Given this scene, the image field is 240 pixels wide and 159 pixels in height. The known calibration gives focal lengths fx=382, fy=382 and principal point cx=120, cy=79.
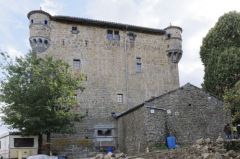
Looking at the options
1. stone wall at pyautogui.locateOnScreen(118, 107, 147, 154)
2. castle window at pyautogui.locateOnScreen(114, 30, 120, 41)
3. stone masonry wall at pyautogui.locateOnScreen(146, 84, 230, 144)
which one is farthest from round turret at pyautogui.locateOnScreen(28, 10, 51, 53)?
stone masonry wall at pyautogui.locateOnScreen(146, 84, 230, 144)

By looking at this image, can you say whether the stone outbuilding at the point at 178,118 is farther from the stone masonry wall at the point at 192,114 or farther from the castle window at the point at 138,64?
the castle window at the point at 138,64

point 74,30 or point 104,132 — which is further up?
point 74,30

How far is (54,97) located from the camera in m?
30.2

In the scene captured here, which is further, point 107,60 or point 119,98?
point 107,60

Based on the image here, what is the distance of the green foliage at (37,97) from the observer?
29.1m

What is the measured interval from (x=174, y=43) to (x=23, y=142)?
19.2 m

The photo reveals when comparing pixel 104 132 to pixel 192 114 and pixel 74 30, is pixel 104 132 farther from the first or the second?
pixel 74 30

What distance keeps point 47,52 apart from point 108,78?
21.9 feet

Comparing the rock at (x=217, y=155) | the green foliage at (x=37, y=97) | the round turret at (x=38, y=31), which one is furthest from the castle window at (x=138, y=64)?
the rock at (x=217, y=155)

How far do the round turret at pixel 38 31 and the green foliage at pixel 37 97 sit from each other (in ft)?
16.1

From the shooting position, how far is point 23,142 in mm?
31703

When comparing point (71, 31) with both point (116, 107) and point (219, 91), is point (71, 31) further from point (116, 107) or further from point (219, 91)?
point (219, 91)

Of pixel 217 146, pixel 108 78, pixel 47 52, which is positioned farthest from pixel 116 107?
pixel 217 146

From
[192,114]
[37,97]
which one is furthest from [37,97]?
[192,114]
